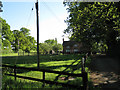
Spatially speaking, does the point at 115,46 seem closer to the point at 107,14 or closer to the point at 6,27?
the point at 107,14

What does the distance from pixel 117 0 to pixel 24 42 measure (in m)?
47.8

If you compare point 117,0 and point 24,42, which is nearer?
point 117,0

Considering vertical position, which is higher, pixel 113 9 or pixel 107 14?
pixel 113 9

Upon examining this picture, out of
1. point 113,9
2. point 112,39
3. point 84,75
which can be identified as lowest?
point 84,75

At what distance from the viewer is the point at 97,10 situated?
524 inches

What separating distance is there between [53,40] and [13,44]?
65340 millimetres

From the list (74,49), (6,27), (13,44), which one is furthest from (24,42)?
(74,49)

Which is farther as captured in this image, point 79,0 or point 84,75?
point 79,0

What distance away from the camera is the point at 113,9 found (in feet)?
46.2

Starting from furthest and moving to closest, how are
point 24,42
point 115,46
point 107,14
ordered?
point 24,42 < point 115,46 < point 107,14

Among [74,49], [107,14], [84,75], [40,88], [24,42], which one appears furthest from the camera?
[74,49]

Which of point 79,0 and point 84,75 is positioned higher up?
point 79,0

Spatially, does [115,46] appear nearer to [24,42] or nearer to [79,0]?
[79,0]

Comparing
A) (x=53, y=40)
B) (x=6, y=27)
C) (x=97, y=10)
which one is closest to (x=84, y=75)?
(x=97, y=10)
